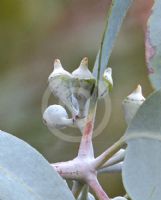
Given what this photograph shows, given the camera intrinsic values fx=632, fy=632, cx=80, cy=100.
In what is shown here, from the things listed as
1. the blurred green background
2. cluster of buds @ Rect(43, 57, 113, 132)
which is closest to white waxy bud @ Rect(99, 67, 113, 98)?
cluster of buds @ Rect(43, 57, 113, 132)

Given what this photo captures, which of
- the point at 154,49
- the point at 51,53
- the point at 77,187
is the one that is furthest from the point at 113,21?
the point at 51,53

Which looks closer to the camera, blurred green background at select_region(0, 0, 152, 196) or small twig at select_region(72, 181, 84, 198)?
small twig at select_region(72, 181, 84, 198)

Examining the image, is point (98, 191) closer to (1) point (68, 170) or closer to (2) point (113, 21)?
(1) point (68, 170)

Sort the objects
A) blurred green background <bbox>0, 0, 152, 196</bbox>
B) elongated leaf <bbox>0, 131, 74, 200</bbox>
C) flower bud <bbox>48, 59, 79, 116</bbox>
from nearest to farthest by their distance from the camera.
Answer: elongated leaf <bbox>0, 131, 74, 200</bbox> < flower bud <bbox>48, 59, 79, 116</bbox> < blurred green background <bbox>0, 0, 152, 196</bbox>

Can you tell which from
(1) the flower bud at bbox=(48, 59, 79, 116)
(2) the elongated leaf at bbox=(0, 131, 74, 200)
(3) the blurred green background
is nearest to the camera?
(2) the elongated leaf at bbox=(0, 131, 74, 200)

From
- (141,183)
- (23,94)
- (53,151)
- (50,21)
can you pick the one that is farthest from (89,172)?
(50,21)

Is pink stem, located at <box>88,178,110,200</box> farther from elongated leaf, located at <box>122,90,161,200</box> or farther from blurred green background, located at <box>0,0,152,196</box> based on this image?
blurred green background, located at <box>0,0,152,196</box>

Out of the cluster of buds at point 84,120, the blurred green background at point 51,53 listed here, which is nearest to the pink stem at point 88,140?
the cluster of buds at point 84,120

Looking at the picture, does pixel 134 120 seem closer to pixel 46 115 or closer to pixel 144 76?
pixel 46 115
